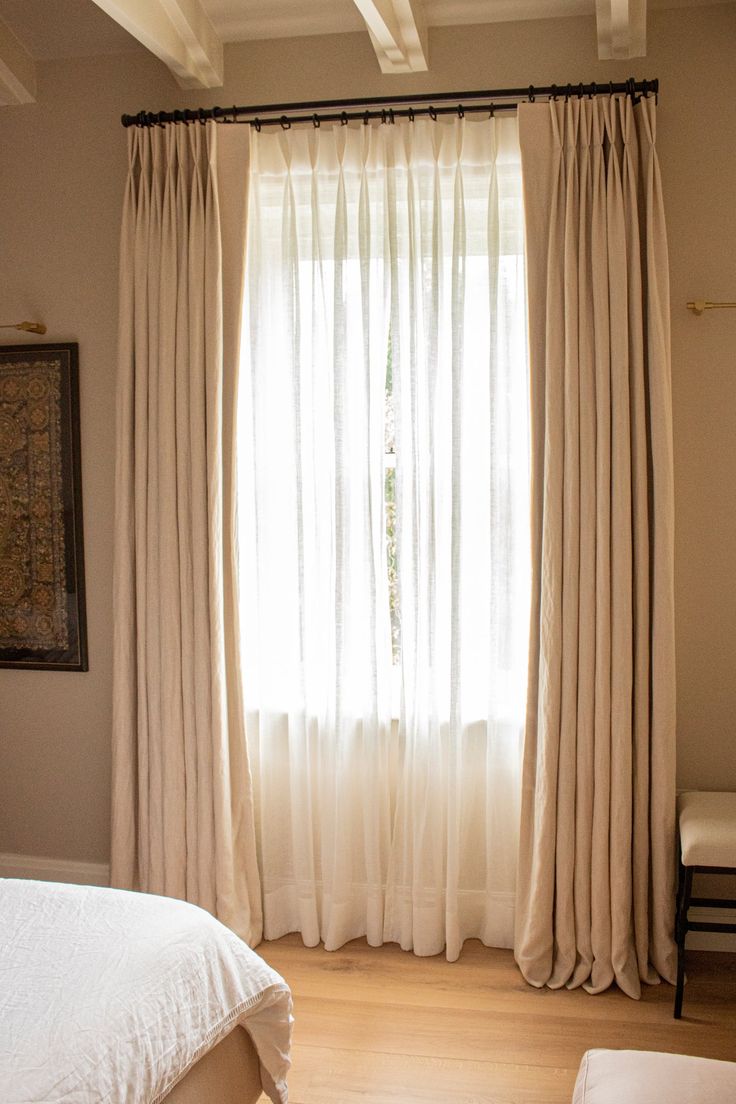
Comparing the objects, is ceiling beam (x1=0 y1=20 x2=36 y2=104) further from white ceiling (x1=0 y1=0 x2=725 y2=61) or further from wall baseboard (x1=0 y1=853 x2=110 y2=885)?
wall baseboard (x1=0 y1=853 x2=110 y2=885)

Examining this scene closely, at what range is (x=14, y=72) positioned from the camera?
3.29 m

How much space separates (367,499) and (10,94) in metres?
1.89

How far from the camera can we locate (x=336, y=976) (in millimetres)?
3078

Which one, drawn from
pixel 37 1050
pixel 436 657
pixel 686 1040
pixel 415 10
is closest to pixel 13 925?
pixel 37 1050

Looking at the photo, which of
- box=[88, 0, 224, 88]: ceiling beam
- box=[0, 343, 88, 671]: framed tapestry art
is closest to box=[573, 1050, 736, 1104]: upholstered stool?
box=[0, 343, 88, 671]: framed tapestry art

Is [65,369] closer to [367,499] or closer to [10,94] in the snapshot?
[10,94]

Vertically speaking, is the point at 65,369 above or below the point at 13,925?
above

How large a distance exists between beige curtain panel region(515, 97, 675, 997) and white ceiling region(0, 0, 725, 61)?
0.37 m

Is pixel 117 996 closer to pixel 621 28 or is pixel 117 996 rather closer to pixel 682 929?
pixel 682 929

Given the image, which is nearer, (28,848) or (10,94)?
(10,94)

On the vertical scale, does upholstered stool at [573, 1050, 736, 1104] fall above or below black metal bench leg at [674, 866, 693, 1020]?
above

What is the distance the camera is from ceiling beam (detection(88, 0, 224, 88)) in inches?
108

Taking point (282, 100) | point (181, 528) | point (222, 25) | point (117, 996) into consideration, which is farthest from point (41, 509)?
point (117, 996)

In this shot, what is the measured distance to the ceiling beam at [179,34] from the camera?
2.75m
